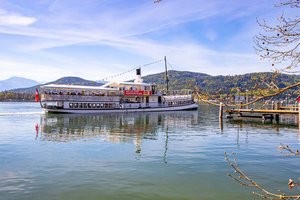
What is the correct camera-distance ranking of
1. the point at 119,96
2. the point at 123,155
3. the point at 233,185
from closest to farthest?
1. the point at 233,185
2. the point at 123,155
3. the point at 119,96

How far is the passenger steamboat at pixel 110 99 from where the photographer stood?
59875mm

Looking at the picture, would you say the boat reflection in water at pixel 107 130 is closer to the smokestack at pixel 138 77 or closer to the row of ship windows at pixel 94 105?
→ the row of ship windows at pixel 94 105

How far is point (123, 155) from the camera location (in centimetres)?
1820

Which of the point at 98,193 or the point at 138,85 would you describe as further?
the point at 138,85

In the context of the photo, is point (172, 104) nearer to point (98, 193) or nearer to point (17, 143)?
point (17, 143)

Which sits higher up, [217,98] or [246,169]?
[217,98]

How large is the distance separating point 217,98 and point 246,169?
11806mm

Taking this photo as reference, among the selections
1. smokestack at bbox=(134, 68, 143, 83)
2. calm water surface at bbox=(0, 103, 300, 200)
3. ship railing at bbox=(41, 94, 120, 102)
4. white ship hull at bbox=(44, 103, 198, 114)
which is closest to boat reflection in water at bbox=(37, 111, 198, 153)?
calm water surface at bbox=(0, 103, 300, 200)

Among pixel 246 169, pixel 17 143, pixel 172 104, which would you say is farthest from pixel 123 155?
pixel 172 104

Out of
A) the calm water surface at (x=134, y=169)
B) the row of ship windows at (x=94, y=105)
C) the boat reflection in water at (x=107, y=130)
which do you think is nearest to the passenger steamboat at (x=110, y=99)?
the row of ship windows at (x=94, y=105)

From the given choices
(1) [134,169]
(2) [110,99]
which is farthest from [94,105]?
(1) [134,169]

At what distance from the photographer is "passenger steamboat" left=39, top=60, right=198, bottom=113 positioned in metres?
59.9

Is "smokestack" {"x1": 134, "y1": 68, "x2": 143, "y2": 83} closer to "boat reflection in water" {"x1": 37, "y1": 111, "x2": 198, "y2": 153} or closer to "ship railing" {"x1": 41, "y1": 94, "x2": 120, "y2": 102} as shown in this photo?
"ship railing" {"x1": 41, "y1": 94, "x2": 120, "y2": 102}

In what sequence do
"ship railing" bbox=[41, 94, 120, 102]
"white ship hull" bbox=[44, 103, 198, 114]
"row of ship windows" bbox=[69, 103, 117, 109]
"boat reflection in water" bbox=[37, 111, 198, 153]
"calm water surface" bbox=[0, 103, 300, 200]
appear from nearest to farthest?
1. "calm water surface" bbox=[0, 103, 300, 200]
2. "boat reflection in water" bbox=[37, 111, 198, 153]
3. "ship railing" bbox=[41, 94, 120, 102]
4. "white ship hull" bbox=[44, 103, 198, 114]
5. "row of ship windows" bbox=[69, 103, 117, 109]
